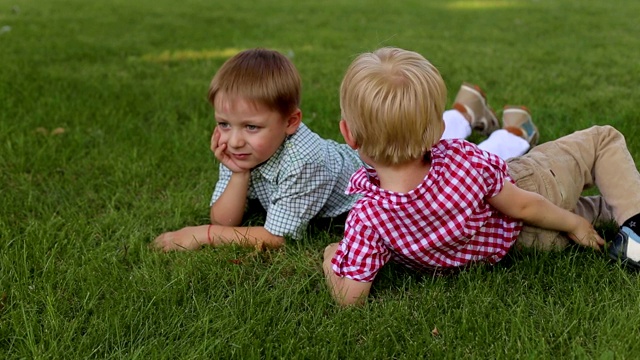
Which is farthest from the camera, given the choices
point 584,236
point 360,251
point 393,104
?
point 584,236

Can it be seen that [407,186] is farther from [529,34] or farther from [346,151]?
[529,34]

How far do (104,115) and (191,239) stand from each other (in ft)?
6.56

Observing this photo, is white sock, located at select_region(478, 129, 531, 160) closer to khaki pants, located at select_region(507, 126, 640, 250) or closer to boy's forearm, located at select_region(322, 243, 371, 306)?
khaki pants, located at select_region(507, 126, 640, 250)

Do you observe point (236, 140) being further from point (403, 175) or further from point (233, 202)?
point (403, 175)

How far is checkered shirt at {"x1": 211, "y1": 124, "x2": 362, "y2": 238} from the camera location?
9.66ft

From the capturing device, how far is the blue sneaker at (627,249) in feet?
8.04

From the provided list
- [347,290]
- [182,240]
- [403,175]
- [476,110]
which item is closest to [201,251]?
[182,240]

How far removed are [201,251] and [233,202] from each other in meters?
0.32

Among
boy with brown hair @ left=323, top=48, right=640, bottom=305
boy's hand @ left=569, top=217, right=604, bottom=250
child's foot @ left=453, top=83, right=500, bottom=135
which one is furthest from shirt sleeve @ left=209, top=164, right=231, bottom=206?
child's foot @ left=453, top=83, right=500, bottom=135

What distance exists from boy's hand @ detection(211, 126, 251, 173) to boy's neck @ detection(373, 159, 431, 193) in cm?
83

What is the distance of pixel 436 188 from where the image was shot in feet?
7.64

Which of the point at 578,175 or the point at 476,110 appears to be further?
the point at 476,110

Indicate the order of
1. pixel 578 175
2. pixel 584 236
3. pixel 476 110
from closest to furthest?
1. pixel 584 236
2. pixel 578 175
3. pixel 476 110

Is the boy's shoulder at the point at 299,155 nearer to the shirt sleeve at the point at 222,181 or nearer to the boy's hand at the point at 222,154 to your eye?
the boy's hand at the point at 222,154
